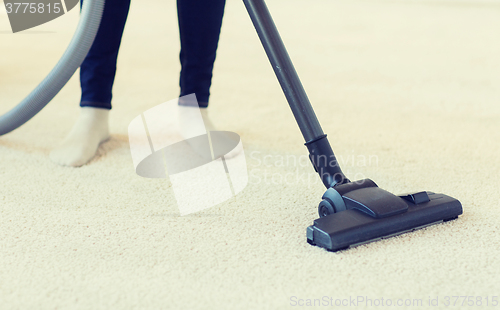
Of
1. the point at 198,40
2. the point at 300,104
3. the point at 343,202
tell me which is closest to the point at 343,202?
the point at 343,202

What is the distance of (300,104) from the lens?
73 cm

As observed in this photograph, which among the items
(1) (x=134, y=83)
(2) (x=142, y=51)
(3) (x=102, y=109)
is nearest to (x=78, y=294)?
(3) (x=102, y=109)

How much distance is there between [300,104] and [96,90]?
1.70 feet

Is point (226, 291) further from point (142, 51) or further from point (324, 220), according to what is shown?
point (142, 51)

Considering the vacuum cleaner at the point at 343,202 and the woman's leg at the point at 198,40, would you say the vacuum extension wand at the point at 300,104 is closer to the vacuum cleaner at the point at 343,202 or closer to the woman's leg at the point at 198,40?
the vacuum cleaner at the point at 343,202

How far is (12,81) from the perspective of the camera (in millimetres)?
1552

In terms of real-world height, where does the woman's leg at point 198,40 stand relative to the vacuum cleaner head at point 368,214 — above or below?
above

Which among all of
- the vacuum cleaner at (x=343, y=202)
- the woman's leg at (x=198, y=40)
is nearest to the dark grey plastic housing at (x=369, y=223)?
the vacuum cleaner at (x=343, y=202)

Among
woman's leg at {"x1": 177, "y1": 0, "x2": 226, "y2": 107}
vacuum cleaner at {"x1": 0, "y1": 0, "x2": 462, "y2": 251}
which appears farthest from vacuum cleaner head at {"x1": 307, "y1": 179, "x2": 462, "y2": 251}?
woman's leg at {"x1": 177, "y1": 0, "x2": 226, "y2": 107}

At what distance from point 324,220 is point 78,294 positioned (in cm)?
33

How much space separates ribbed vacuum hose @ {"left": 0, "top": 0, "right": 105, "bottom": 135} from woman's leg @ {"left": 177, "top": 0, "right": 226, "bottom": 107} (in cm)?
20

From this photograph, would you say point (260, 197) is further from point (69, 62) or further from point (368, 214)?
point (69, 62)

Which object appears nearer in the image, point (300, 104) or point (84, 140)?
point (300, 104)

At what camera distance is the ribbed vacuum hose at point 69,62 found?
2.79 ft
